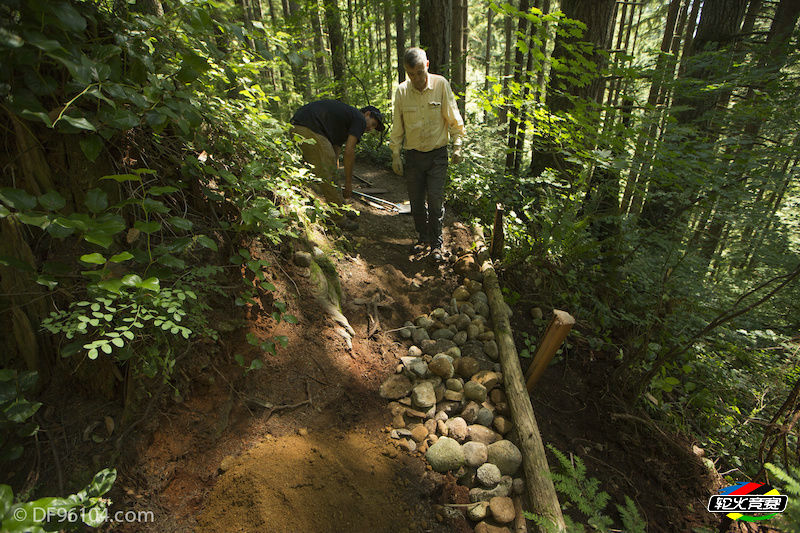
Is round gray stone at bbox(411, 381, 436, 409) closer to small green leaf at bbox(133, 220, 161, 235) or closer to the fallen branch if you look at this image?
the fallen branch

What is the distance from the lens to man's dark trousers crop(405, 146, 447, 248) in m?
4.23

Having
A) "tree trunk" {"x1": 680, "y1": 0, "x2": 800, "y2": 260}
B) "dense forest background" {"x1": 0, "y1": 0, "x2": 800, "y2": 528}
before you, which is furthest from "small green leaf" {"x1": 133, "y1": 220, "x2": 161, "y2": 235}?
"tree trunk" {"x1": 680, "y1": 0, "x2": 800, "y2": 260}

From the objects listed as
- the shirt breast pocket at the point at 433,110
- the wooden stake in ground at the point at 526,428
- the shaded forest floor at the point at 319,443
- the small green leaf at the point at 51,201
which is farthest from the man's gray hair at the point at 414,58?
the small green leaf at the point at 51,201

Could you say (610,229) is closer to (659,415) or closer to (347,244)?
(659,415)

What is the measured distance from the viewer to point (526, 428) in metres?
2.45

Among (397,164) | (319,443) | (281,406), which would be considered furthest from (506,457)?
(397,164)

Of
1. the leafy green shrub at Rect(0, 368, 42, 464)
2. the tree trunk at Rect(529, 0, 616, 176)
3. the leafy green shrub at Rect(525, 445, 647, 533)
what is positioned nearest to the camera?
the leafy green shrub at Rect(0, 368, 42, 464)

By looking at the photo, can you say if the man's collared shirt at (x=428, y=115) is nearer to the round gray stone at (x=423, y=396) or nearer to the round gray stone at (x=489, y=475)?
the round gray stone at (x=423, y=396)

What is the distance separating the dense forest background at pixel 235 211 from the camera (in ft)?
4.54

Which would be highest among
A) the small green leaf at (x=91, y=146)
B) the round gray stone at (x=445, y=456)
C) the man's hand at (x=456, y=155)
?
the small green leaf at (x=91, y=146)

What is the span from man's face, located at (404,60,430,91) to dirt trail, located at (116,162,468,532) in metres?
2.48

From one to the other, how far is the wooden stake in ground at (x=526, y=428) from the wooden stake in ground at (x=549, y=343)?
15 centimetres

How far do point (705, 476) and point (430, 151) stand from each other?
12.5 feet

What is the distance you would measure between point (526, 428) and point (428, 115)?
334 cm
